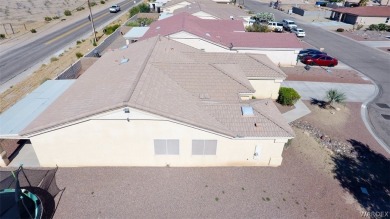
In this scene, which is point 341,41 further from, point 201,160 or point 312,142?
point 201,160

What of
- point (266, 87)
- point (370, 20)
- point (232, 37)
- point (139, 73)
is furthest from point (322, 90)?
point (370, 20)

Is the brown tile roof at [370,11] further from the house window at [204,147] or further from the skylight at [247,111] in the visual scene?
the house window at [204,147]

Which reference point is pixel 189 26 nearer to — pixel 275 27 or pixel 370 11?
pixel 275 27

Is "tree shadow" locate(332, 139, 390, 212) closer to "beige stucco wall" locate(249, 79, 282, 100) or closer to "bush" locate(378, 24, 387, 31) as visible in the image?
"beige stucco wall" locate(249, 79, 282, 100)

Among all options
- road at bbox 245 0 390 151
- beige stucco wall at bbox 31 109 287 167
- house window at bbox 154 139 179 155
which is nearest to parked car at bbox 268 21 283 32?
road at bbox 245 0 390 151

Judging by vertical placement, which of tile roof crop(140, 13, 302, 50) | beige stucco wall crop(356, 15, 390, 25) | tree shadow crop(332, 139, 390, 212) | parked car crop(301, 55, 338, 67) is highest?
tile roof crop(140, 13, 302, 50)

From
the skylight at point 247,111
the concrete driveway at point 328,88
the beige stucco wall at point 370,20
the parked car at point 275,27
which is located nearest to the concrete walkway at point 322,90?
the concrete driveway at point 328,88

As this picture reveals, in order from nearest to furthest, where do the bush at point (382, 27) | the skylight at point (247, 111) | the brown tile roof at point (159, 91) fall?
1. the brown tile roof at point (159, 91)
2. the skylight at point (247, 111)
3. the bush at point (382, 27)
